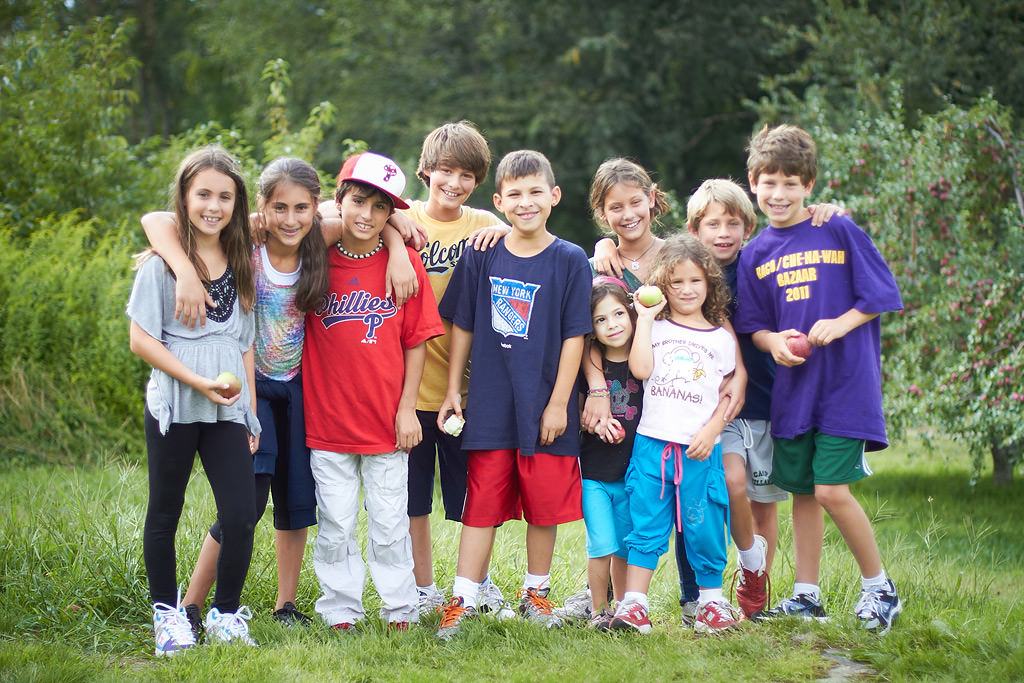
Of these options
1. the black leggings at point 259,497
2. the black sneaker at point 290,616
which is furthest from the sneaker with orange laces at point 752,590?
the black leggings at point 259,497

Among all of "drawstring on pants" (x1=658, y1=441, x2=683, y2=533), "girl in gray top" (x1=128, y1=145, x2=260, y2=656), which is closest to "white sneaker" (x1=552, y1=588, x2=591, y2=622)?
"drawstring on pants" (x1=658, y1=441, x2=683, y2=533)

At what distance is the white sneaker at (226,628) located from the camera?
3.64 meters

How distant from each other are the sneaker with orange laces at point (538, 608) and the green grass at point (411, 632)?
108mm

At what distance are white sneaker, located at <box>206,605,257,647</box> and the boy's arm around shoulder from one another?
3.92 feet

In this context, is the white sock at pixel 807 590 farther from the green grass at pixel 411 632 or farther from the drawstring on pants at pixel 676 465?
the drawstring on pants at pixel 676 465

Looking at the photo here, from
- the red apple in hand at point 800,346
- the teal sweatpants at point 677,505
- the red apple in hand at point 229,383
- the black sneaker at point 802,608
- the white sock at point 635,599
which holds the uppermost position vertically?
the red apple in hand at point 800,346

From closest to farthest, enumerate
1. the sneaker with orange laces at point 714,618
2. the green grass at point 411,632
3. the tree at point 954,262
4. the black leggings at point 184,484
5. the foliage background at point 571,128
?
the green grass at point 411,632 → the black leggings at point 184,484 → the sneaker with orange laces at point 714,618 → the tree at point 954,262 → the foliage background at point 571,128

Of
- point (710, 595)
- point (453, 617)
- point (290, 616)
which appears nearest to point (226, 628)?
point (290, 616)

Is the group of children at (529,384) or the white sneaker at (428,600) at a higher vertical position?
the group of children at (529,384)

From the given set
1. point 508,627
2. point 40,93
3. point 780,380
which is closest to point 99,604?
point 508,627

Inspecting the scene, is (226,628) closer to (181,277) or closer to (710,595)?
(181,277)

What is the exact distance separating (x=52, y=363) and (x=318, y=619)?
16.0 feet

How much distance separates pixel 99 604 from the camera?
161 inches

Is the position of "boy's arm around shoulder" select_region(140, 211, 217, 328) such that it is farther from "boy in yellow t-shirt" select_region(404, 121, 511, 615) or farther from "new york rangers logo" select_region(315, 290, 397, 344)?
"boy in yellow t-shirt" select_region(404, 121, 511, 615)
